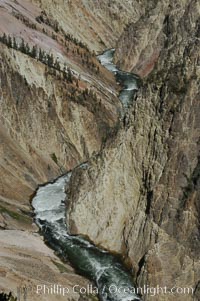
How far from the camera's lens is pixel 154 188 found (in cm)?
3509

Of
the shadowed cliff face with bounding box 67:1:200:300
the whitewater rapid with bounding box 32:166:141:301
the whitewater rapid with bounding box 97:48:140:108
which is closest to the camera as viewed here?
the shadowed cliff face with bounding box 67:1:200:300

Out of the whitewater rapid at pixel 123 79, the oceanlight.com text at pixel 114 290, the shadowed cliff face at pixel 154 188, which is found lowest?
the oceanlight.com text at pixel 114 290

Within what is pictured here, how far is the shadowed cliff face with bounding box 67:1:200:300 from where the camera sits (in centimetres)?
3259

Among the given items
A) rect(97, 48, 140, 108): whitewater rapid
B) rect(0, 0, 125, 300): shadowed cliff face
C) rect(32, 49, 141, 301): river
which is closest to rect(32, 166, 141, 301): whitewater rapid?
rect(32, 49, 141, 301): river

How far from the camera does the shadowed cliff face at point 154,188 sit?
3259cm

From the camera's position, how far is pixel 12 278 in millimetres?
31000

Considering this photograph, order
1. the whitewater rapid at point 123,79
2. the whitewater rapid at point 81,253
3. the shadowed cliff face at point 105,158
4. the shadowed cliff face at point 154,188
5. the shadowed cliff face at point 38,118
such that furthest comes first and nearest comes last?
the whitewater rapid at point 123,79 → the shadowed cliff face at point 38,118 → the whitewater rapid at point 81,253 → the shadowed cliff face at point 105,158 → the shadowed cliff face at point 154,188

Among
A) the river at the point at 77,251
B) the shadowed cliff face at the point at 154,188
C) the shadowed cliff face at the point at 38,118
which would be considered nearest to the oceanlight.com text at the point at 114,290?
the river at the point at 77,251

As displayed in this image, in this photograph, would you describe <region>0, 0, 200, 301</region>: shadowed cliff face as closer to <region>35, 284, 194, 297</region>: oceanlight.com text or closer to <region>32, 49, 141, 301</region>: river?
<region>35, 284, 194, 297</region>: oceanlight.com text

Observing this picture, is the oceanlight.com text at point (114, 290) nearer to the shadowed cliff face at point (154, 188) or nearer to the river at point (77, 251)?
the river at point (77, 251)

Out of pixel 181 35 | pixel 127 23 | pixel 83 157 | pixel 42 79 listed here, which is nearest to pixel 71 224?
pixel 83 157

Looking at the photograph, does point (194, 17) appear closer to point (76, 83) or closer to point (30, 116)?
point (76, 83)

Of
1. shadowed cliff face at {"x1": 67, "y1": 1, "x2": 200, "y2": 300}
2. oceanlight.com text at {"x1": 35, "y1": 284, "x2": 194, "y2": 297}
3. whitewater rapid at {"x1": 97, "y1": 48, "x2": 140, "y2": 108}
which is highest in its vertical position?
whitewater rapid at {"x1": 97, "y1": 48, "x2": 140, "y2": 108}

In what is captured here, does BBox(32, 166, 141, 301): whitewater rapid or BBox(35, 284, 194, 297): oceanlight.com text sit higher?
BBox(32, 166, 141, 301): whitewater rapid
